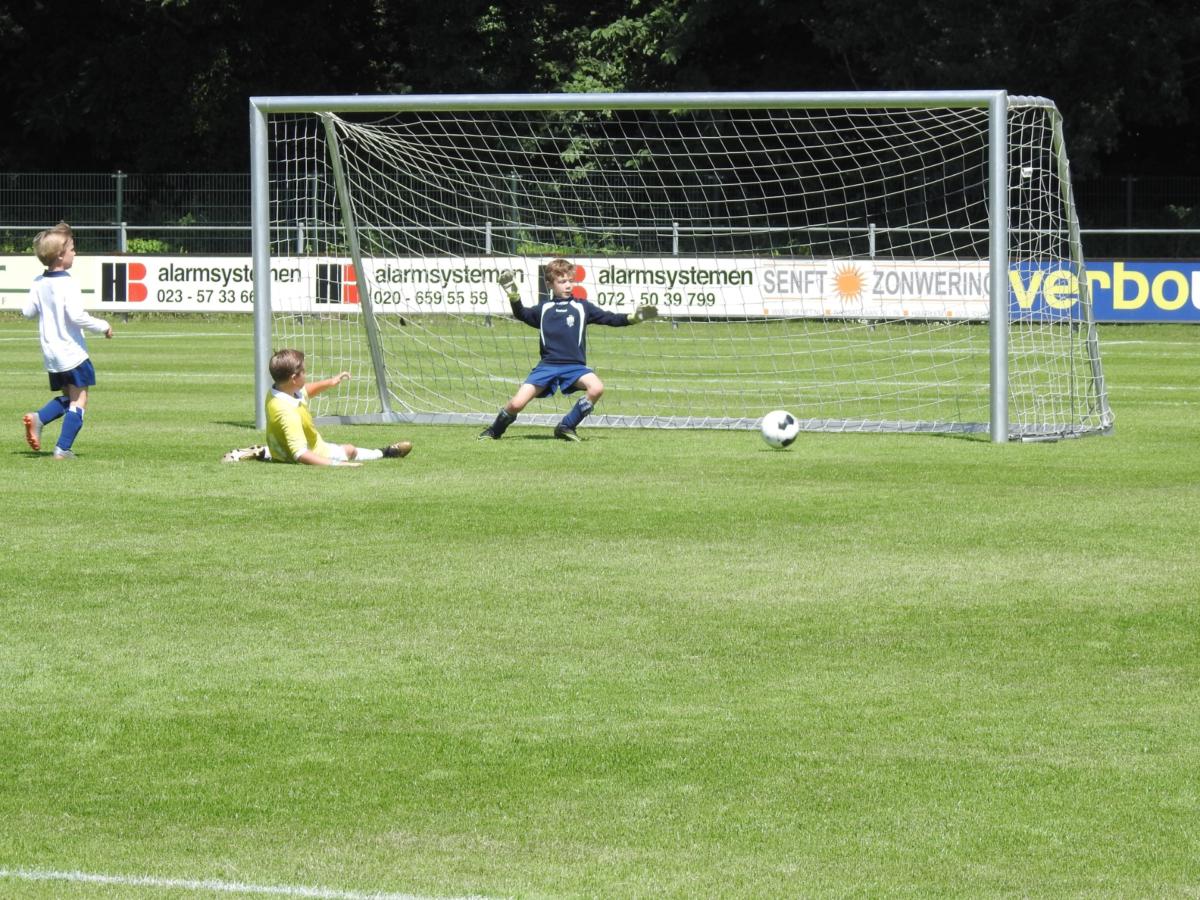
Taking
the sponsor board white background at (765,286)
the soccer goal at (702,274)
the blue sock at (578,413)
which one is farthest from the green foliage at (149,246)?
the blue sock at (578,413)

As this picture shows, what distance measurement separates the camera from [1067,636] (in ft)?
24.0

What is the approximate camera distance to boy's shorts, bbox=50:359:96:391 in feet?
42.7

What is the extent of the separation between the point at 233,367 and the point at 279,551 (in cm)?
1400

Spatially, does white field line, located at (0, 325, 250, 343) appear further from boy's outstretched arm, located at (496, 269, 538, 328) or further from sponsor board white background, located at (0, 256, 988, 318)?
boy's outstretched arm, located at (496, 269, 538, 328)

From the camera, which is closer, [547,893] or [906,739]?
[547,893]

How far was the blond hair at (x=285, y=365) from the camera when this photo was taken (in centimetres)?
1218

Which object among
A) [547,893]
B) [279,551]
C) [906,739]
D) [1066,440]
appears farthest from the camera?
[1066,440]

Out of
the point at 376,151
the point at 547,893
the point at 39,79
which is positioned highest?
the point at 39,79

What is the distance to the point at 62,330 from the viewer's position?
1295cm

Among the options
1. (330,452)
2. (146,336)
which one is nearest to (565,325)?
(330,452)

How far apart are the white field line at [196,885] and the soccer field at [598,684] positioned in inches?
0.4

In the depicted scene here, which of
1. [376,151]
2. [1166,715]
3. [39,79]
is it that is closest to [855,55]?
[39,79]

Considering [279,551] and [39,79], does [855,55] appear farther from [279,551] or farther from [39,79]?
[279,551]

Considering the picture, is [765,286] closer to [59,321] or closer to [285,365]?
[59,321]
